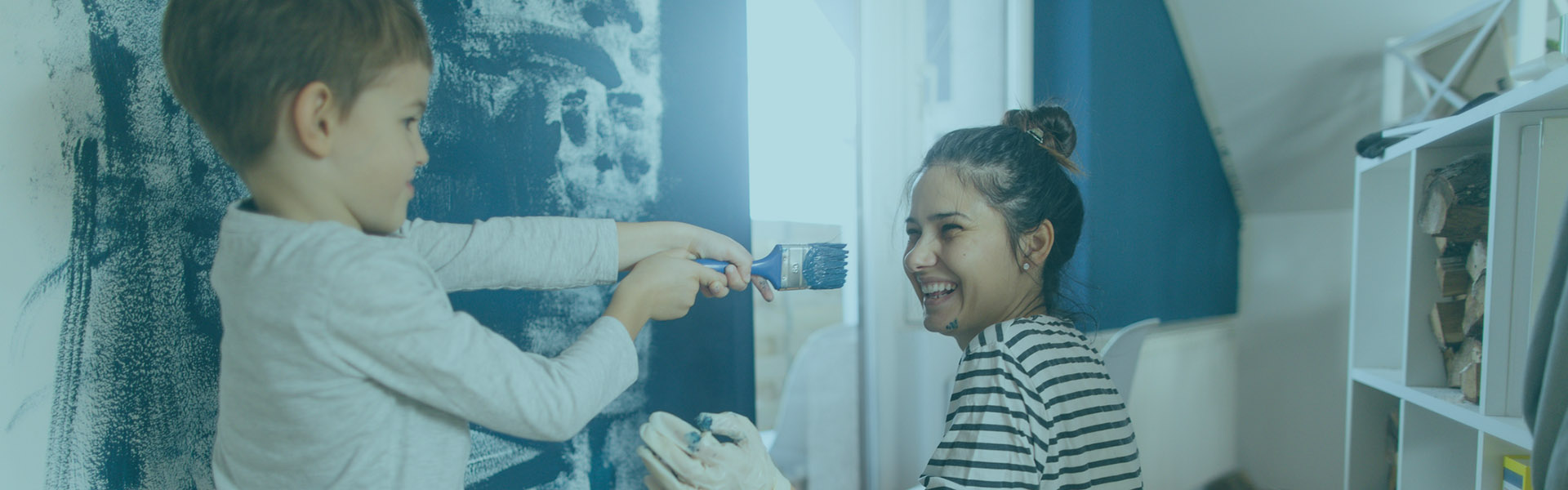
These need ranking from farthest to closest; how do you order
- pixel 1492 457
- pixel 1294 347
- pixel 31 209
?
pixel 1294 347 < pixel 1492 457 < pixel 31 209

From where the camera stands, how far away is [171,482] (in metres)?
0.71

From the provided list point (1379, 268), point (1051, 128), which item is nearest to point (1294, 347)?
point (1379, 268)

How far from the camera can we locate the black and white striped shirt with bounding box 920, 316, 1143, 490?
825 mm

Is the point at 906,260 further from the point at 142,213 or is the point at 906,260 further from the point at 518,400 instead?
the point at 142,213

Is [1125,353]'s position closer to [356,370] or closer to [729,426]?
[729,426]

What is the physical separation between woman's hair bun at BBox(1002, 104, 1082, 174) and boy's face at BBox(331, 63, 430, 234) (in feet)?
2.54

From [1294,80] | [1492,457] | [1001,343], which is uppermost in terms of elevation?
[1294,80]

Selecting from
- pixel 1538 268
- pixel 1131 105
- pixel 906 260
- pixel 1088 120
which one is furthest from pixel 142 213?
pixel 1131 105

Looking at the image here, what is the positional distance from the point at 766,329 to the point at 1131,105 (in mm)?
1315

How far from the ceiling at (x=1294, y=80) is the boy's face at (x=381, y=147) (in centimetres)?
220

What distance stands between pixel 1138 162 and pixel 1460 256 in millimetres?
992

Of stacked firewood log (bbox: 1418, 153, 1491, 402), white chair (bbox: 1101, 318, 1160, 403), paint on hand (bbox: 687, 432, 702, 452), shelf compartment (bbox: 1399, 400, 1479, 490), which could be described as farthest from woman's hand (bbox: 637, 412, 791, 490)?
shelf compartment (bbox: 1399, 400, 1479, 490)

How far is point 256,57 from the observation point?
53 cm

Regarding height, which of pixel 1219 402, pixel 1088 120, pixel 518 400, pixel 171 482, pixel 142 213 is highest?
pixel 1088 120
